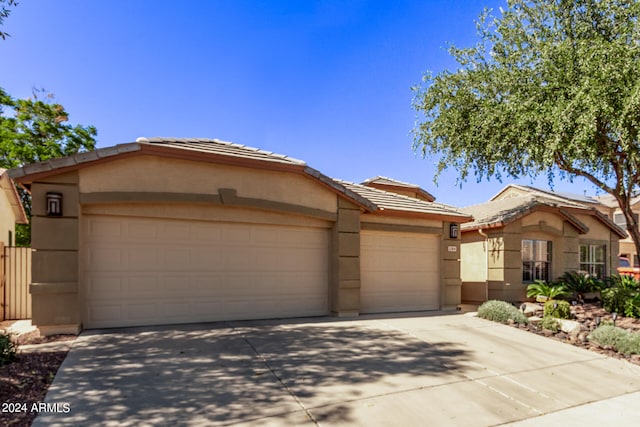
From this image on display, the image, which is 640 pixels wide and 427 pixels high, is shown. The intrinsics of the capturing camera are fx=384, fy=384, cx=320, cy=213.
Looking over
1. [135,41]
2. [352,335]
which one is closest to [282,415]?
[352,335]

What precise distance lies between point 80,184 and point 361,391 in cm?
689

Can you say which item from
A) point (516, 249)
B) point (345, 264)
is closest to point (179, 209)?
point (345, 264)

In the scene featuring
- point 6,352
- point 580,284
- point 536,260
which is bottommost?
point 580,284

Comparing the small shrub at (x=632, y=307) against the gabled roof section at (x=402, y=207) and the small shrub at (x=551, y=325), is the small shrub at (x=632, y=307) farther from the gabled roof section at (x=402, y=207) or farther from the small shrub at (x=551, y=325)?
the gabled roof section at (x=402, y=207)

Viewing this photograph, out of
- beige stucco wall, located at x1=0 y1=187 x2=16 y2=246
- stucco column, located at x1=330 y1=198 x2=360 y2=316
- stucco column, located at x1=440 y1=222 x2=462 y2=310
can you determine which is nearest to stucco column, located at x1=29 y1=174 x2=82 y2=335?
stucco column, located at x1=330 y1=198 x2=360 y2=316

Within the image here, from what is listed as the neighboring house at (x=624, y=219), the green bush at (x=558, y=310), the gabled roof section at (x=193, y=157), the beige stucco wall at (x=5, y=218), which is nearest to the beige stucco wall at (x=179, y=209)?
the gabled roof section at (x=193, y=157)

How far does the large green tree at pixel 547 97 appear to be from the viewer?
10305mm

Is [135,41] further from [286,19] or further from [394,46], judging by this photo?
[394,46]

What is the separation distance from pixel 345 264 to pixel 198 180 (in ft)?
14.2

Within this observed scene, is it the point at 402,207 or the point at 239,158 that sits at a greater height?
the point at 239,158

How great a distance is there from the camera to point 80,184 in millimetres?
7965

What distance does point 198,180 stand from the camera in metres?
8.91

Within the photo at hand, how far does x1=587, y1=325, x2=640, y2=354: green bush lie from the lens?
308 inches

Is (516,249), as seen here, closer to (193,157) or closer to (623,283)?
(623,283)
